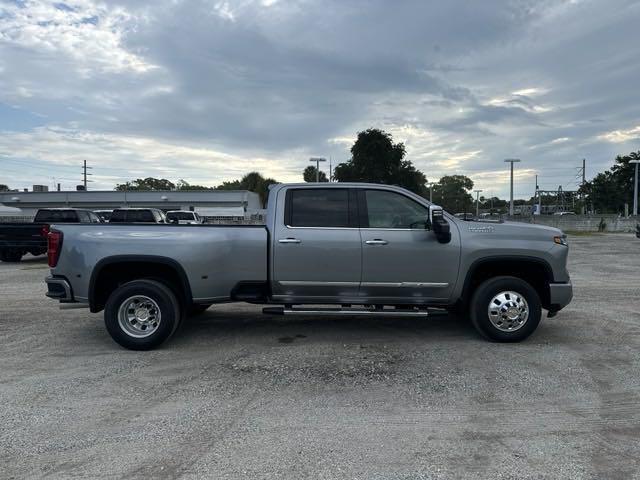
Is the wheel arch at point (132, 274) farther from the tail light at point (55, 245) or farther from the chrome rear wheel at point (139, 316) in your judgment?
the tail light at point (55, 245)

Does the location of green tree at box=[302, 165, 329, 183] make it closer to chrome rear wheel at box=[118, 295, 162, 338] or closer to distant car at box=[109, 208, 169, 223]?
distant car at box=[109, 208, 169, 223]

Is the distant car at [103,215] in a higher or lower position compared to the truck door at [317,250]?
higher

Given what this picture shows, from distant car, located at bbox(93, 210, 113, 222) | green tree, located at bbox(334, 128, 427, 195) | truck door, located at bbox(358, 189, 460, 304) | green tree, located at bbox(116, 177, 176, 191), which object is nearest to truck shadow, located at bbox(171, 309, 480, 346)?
truck door, located at bbox(358, 189, 460, 304)

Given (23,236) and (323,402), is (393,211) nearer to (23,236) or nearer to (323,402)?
(323,402)

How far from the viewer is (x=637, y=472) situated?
9.80 ft

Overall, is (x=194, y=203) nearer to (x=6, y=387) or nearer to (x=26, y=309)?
(x=26, y=309)

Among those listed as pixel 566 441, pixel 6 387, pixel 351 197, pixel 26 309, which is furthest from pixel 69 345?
pixel 566 441

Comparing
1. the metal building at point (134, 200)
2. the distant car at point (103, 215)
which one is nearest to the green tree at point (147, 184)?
the metal building at point (134, 200)

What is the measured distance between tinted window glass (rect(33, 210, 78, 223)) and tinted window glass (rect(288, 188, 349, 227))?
13.5 meters

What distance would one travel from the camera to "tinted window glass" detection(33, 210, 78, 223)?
53.1ft

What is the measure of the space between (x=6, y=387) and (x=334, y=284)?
3.46m

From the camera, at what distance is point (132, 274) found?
5734 mm

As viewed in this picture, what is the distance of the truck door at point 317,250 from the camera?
5.47 m

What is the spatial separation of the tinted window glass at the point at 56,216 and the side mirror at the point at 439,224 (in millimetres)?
14785
